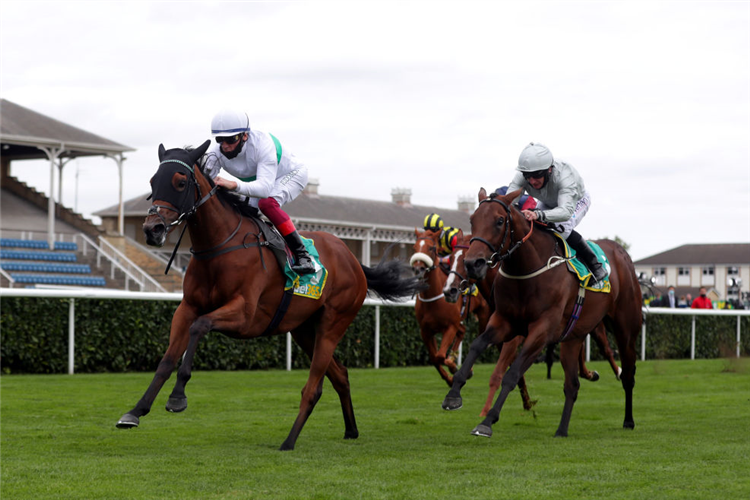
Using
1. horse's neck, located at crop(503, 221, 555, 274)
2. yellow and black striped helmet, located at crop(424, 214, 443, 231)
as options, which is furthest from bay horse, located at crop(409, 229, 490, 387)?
horse's neck, located at crop(503, 221, 555, 274)

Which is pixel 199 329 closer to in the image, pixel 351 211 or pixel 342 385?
pixel 342 385

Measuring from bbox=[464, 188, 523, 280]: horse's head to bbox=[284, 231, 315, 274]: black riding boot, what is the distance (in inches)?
36.4

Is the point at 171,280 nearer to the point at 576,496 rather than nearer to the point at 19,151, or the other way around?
the point at 19,151

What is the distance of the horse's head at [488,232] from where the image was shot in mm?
5484

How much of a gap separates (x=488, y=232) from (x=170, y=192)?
71.1 inches

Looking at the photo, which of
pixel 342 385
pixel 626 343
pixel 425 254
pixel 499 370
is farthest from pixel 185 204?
pixel 425 254

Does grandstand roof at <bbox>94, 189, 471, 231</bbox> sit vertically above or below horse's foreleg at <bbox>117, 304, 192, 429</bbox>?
above

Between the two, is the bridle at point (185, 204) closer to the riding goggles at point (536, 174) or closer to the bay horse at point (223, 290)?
the bay horse at point (223, 290)

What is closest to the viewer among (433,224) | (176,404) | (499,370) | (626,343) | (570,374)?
(176,404)

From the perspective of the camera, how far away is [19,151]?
95.5 ft

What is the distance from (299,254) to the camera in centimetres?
577

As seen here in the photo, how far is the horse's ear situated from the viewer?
5.25 m

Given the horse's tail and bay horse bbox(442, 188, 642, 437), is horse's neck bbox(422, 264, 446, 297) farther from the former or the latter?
bay horse bbox(442, 188, 642, 437)

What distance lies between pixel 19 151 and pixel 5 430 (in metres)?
24.5
